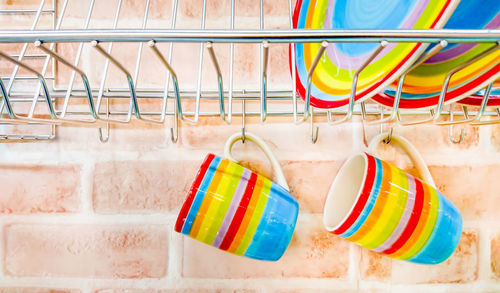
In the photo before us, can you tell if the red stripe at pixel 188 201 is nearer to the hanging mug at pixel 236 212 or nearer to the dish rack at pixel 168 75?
the hanging mug at pixel 236 212

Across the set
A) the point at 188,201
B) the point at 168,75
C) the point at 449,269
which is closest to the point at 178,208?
the point at 188,201

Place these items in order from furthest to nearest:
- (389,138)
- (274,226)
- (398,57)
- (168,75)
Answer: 1. (389,138)
2. (274,226)
3. (168,75)
4. (398,57)

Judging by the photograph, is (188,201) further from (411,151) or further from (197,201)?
(411,151)

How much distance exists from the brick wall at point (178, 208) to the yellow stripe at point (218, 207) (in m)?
Result: 0.15

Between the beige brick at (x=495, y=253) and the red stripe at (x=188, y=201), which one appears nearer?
the red stripe at (x=188, y=201)

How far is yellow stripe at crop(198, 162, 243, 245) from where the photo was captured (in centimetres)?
50

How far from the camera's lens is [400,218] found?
517mm

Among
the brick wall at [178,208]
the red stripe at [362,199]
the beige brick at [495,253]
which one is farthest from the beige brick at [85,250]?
the beige brick at [495,253]

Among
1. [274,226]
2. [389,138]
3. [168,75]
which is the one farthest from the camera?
[389,138]

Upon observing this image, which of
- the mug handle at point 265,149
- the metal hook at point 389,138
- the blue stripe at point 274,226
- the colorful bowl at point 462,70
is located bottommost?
the blue stripe at point 274,226

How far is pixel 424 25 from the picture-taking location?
0.31 metres

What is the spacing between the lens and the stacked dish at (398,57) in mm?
310

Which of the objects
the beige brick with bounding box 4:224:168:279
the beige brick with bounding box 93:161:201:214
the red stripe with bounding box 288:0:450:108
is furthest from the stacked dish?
the beige brick with bounding box 4:224:168:279

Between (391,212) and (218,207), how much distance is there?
0.26 m
